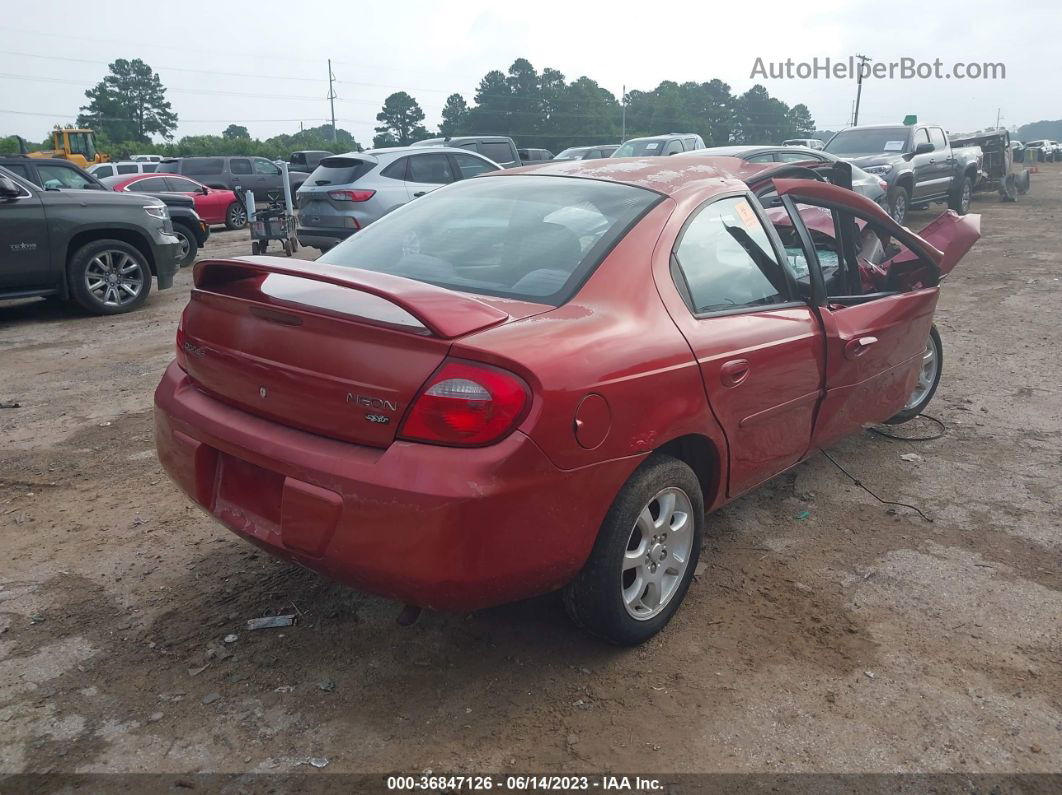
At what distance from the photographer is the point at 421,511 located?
7.61 ft

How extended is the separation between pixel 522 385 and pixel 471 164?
1089 centimetres

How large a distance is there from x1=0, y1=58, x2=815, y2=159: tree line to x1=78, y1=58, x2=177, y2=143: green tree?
0.11 meters

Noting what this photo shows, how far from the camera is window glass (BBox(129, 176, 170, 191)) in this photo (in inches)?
704

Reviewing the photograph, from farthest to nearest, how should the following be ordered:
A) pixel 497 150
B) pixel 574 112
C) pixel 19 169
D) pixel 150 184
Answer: pixel 574 112 < pixel 150 184 < pixel 497 150 < pixel 19 169

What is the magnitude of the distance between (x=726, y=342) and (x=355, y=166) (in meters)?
9.56

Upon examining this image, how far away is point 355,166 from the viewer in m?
11.7

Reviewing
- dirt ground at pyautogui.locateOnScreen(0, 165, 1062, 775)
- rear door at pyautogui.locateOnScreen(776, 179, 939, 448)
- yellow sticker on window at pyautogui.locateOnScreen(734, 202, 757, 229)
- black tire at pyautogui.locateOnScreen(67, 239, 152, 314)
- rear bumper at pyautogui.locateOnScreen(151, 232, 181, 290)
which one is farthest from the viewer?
rear bumper at pyautogui.locateOnScreen(151, 232, 181, 290)

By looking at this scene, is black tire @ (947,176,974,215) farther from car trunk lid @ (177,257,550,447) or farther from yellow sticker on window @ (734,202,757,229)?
car trunk lid @ (177,257,550,447)

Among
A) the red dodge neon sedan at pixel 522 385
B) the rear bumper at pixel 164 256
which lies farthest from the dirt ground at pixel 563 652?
the rear bumper at pixel 164 256

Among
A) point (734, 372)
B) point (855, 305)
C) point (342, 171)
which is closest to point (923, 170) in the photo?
point (342, 171)

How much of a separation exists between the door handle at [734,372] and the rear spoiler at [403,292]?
0.89 metres

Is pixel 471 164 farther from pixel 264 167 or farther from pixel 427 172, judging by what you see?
pixel 264 167

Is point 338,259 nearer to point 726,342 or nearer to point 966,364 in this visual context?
point 726,342

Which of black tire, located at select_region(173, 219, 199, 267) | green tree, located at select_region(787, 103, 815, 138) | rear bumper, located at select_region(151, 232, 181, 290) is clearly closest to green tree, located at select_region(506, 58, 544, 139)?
green tree, located at select_region(787, 103, 815, 138)
